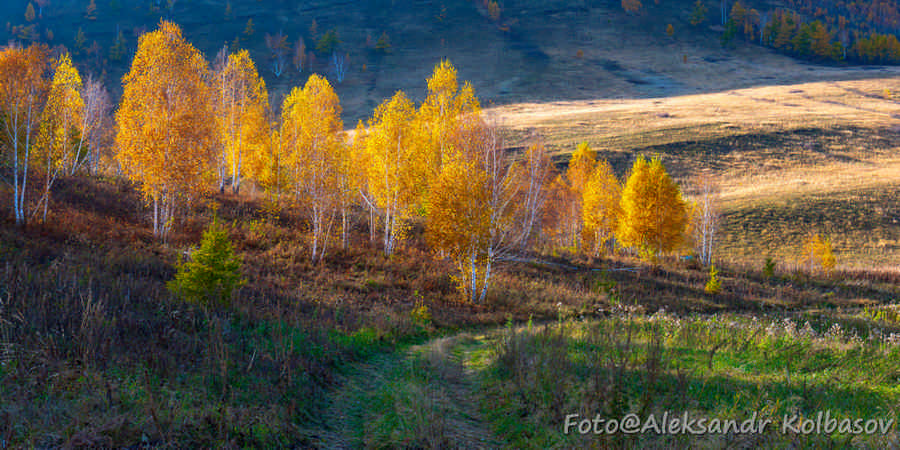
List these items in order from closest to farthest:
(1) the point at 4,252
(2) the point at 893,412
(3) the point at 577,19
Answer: (2) the point at 893,412, (1) the point at 4,252, (3) the point at 577,19

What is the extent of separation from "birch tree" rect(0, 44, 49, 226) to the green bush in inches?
536

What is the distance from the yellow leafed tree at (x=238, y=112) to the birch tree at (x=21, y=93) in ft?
47.3

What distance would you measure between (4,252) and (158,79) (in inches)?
468

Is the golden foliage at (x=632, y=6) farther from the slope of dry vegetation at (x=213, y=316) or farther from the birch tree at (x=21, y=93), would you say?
the birch tree at (x=21, y=93)

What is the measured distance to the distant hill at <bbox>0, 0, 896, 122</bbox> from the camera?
12288 cm

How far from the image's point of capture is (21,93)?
1900cm

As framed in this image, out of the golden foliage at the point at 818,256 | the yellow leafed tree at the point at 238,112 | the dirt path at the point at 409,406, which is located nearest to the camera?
the dirt path at the point at 409,406

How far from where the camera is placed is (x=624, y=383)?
612 centimetres

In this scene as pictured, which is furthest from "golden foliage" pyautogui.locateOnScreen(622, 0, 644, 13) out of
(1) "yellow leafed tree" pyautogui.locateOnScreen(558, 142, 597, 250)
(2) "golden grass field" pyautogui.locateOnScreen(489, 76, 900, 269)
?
(1) "yellow leafed tree" pyautogui.locateOnScreen(558, 142, 597, 250)

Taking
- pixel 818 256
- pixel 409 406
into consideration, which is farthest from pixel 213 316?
pixel 818 256

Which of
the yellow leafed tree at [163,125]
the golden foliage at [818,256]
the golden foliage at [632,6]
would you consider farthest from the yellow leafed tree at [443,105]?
the golden foliage at [632,6]

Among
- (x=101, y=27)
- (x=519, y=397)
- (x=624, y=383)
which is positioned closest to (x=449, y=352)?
(x=519, y=397)

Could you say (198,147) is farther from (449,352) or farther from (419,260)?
(449,352)

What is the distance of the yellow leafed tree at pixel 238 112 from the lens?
118ft
